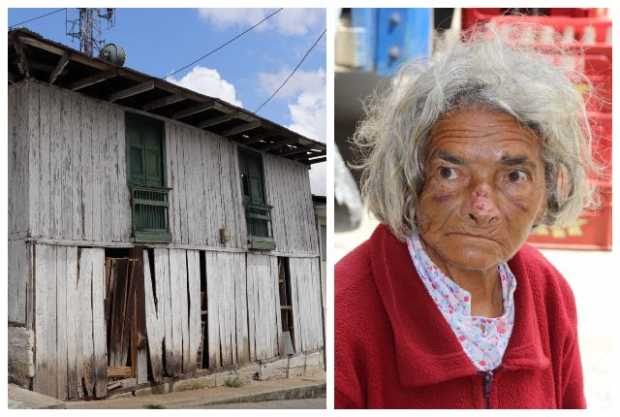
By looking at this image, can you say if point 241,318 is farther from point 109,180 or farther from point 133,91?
point 133,91

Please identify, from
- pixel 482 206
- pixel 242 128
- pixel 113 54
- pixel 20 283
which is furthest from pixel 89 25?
pixel 482 206

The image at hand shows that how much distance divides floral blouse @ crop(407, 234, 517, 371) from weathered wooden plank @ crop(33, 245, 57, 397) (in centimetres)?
197

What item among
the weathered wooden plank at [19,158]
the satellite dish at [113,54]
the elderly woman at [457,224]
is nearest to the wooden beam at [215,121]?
the satellite dish at [113,54]

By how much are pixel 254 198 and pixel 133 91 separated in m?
0.95

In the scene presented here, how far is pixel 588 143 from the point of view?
244cm

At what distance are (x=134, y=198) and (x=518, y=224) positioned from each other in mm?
2239

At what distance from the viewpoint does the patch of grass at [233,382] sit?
3563 millimetres

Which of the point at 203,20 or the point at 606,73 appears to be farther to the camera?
the point at 606,73

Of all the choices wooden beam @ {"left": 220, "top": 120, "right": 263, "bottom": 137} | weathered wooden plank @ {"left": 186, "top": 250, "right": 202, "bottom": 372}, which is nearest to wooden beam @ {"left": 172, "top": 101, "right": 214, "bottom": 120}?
wooden beam @ {"left": 220, "top": 120, "right": 263, "bottom": 137}

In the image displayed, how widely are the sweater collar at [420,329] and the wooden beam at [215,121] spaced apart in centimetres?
150

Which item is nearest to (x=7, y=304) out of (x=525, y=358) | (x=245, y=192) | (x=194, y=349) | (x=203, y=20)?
(x=194, y=349)

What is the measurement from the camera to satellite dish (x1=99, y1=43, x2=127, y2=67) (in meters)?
3.28

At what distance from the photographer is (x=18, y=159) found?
10.9 feet

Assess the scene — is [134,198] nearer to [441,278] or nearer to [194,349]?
[194,349]
